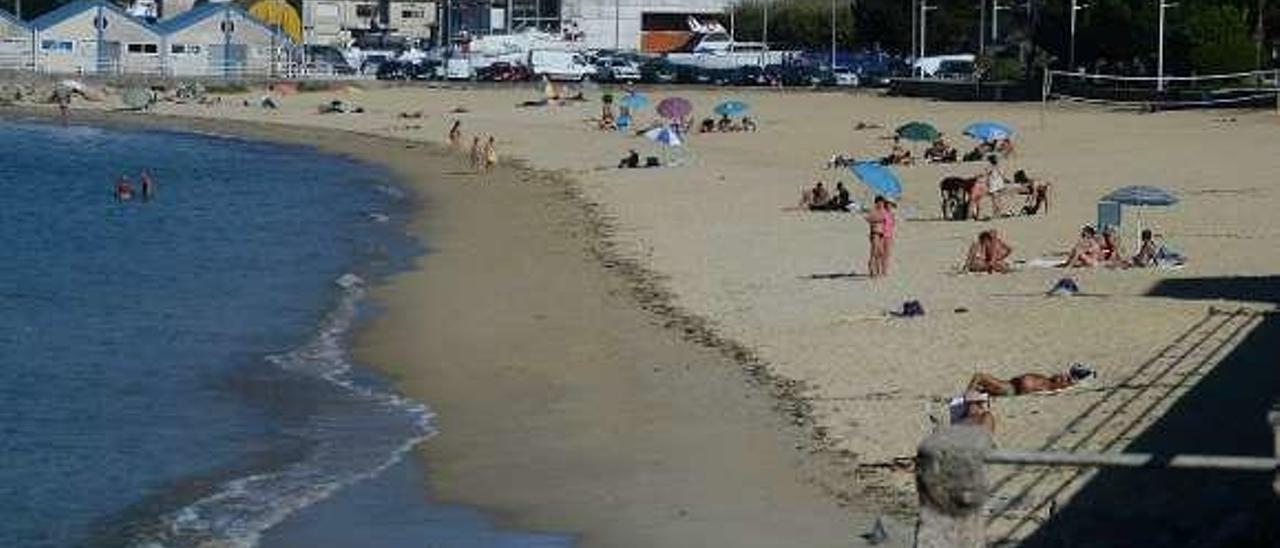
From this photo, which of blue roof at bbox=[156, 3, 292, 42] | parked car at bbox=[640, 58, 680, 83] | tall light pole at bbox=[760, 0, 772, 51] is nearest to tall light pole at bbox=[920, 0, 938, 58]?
parked car at bbox=[640, 58, 680, 83]

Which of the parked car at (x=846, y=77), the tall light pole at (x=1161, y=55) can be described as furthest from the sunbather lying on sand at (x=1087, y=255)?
the parked car at (x=846, y=77)

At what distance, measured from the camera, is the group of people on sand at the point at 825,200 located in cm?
4206

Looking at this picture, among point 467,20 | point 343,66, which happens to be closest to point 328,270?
point 343,66

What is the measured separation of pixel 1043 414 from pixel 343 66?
324ft

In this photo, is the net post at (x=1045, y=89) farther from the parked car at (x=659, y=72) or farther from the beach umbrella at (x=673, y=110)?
the parked car at (x=659, y=72)

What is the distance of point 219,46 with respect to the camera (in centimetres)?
11512

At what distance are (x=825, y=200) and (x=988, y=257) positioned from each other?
37.7ft

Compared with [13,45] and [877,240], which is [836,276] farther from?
[13,45]

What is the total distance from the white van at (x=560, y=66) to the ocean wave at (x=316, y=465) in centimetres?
8309

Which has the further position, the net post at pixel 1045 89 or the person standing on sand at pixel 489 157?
the net post at pixel 1045 89

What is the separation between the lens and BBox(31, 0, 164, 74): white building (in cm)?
11412

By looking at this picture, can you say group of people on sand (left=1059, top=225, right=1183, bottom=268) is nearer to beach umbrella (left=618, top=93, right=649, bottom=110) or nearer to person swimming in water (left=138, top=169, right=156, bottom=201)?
person swimming in water (left=138, top=169, right=156, bottom=201)

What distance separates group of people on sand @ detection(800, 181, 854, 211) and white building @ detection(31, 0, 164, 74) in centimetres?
7541

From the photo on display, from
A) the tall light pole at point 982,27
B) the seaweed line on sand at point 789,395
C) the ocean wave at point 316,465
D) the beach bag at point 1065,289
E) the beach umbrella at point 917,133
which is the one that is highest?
the tall light pole at point 982,27
